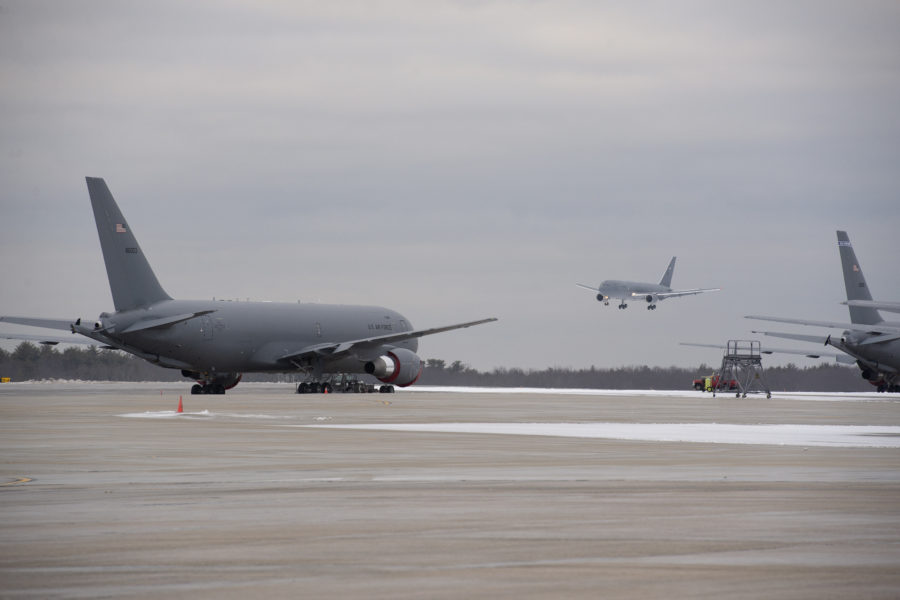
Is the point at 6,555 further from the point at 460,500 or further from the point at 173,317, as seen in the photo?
the point at 173,317

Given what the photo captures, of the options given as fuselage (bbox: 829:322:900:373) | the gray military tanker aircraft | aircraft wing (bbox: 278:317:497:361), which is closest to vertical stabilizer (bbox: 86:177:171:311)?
the gray military tanker aircraft

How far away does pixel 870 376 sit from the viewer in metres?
85.1

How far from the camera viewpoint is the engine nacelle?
7675 centimetres

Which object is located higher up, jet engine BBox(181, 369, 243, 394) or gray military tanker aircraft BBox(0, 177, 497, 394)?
gray military tanker aircraft BBox(0, 177, 497, 394)

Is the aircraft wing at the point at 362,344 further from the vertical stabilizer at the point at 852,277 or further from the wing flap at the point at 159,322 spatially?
the vertical stabilizer at the point at 852,277

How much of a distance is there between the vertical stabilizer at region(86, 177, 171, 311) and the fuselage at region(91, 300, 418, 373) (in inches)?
28.7

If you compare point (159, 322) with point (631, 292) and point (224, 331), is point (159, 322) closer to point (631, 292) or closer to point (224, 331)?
point (224, 331)

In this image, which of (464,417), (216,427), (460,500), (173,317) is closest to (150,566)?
(460,500)

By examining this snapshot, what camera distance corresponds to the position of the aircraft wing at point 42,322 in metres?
68.2

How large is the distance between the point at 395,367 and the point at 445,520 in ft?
210

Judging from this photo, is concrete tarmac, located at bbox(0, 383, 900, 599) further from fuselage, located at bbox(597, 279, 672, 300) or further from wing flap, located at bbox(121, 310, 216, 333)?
fuselage, located at bbox(597, 279, 672, 300)

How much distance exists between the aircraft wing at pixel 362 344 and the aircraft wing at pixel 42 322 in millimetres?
11840

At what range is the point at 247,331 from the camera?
72.2m

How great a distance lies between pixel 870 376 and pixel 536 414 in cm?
4805
